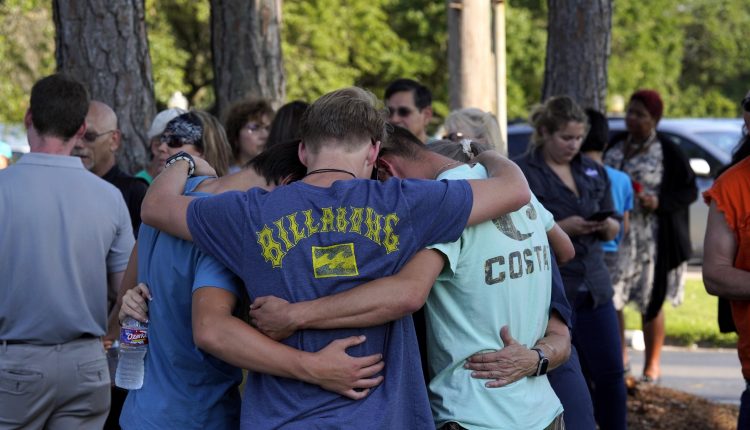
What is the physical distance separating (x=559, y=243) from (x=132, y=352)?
5.02 feet

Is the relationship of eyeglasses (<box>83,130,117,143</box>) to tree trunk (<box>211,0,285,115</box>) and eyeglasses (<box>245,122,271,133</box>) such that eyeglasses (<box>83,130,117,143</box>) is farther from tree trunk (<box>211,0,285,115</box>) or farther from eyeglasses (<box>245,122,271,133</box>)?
tree trunk (<box>211,0,285,115</box>)

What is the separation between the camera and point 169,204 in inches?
130

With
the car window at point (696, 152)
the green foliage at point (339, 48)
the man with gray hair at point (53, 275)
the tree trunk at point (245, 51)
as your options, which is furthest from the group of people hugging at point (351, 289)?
the green foliage at point (339, 48)

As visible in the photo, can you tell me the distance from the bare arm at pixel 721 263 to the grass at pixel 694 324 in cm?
567

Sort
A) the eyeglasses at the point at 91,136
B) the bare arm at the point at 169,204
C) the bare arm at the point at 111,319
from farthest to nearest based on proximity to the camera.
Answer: the eyeglasses at the point at 91,136
the bare arm at the point at 111,319
the bare arm at the point at 169,204

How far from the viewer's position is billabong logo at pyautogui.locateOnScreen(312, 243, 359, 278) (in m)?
2.98

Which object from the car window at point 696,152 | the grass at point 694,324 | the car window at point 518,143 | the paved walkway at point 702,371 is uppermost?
the car window at point 518,143

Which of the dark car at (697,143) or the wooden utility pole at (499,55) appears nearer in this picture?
the wooden utility pole at (499,55)

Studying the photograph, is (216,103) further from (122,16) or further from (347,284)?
(347,284)

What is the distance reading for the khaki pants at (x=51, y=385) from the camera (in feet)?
14.3

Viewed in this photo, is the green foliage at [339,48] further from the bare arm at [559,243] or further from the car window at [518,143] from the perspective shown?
the bare arm at [559,243]

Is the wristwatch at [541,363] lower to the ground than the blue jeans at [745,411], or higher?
higher

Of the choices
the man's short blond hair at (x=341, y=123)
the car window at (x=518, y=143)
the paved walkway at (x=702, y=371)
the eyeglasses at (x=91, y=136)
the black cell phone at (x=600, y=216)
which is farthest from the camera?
the car window at (x=518, y=143)

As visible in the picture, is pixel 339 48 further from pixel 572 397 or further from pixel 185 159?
pixel 185 159
